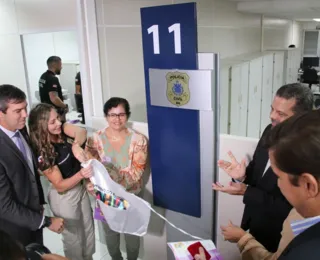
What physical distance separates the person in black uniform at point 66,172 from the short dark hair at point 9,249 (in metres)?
1.17

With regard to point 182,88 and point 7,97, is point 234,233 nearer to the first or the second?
point 182,88

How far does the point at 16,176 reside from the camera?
1.65 metres

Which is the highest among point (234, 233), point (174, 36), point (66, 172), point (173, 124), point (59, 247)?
point (174, 36)

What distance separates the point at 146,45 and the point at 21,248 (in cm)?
157

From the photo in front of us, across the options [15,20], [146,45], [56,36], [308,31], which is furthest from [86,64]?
[308,31]

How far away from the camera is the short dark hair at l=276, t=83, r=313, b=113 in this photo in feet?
5.03

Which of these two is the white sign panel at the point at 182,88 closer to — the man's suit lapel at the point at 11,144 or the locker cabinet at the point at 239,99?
the man's suit lapel at the point at 11,144

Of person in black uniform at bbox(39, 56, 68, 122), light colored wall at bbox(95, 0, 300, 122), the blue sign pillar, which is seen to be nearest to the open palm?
the blue sign pillar

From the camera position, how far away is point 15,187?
1663 millimetres

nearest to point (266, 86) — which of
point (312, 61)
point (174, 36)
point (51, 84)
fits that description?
point (51, 84)

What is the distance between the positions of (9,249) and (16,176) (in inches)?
41.4

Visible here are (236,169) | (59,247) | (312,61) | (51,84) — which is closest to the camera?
(236,169)

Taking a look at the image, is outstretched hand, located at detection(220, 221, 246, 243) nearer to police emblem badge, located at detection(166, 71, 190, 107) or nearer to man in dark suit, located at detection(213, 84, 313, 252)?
man in dark suit, located at detection(213, 84, 313, 252)

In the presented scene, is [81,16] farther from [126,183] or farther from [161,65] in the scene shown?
[126,183]
